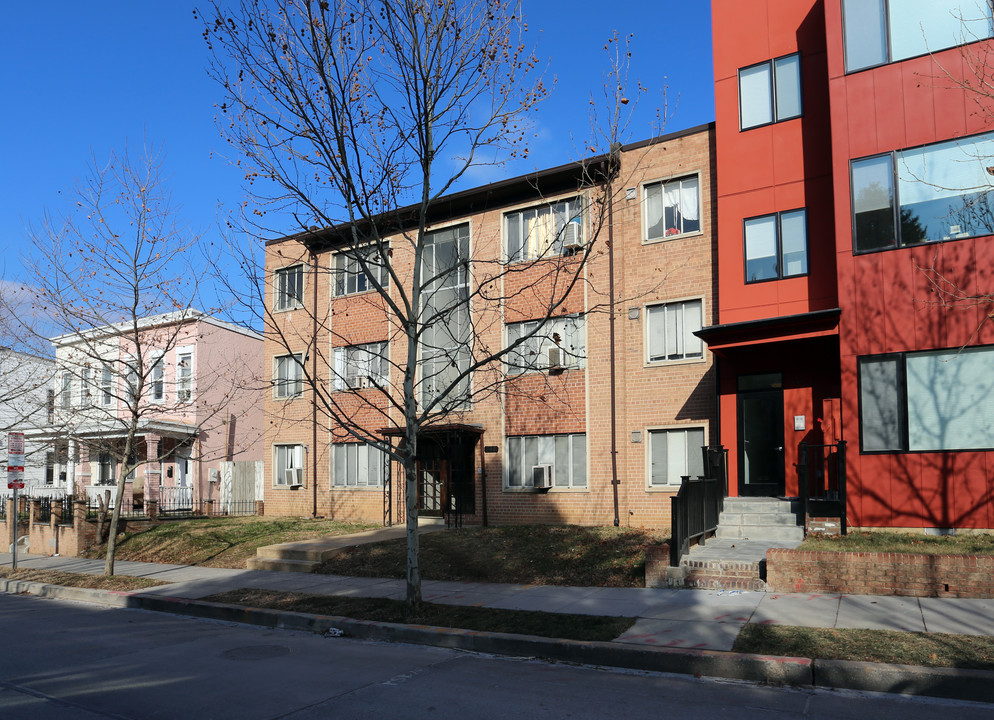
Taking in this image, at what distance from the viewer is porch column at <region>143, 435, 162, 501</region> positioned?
2880cm

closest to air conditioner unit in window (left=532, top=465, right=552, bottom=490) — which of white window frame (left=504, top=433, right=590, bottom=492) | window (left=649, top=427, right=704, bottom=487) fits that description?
white window frame (left=504, top=433, right=590, bottom=492)

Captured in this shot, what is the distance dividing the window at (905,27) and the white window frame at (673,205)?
4.43 m

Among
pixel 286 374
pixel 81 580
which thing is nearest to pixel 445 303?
pixel 286 374

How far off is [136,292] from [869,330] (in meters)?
14.3

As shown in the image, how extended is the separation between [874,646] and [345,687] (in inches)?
204

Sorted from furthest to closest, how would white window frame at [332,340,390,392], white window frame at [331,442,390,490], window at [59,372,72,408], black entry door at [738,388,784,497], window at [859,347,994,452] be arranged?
white window frame at [331,442,390,490], white window frame at [332,340,390,392], window at [59,372,72,408], black entry door at [738,388,784,497], window at [859,347,994,452]

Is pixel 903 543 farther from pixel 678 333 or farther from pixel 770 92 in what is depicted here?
pixel 770 92

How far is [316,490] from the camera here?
83.3 feet

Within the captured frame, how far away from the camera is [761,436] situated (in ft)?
54.9

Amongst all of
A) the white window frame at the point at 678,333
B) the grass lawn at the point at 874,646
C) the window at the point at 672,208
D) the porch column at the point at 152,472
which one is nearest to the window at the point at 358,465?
the porch column at the point at 152,472

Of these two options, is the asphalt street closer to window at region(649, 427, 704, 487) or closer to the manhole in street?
the manhole in street

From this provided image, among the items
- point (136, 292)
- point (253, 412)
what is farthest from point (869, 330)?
point (253, 412)

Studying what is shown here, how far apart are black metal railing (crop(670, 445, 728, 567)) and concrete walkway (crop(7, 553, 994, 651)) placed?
951 mm

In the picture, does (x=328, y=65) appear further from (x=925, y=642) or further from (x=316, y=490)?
(x=316, y=490)
